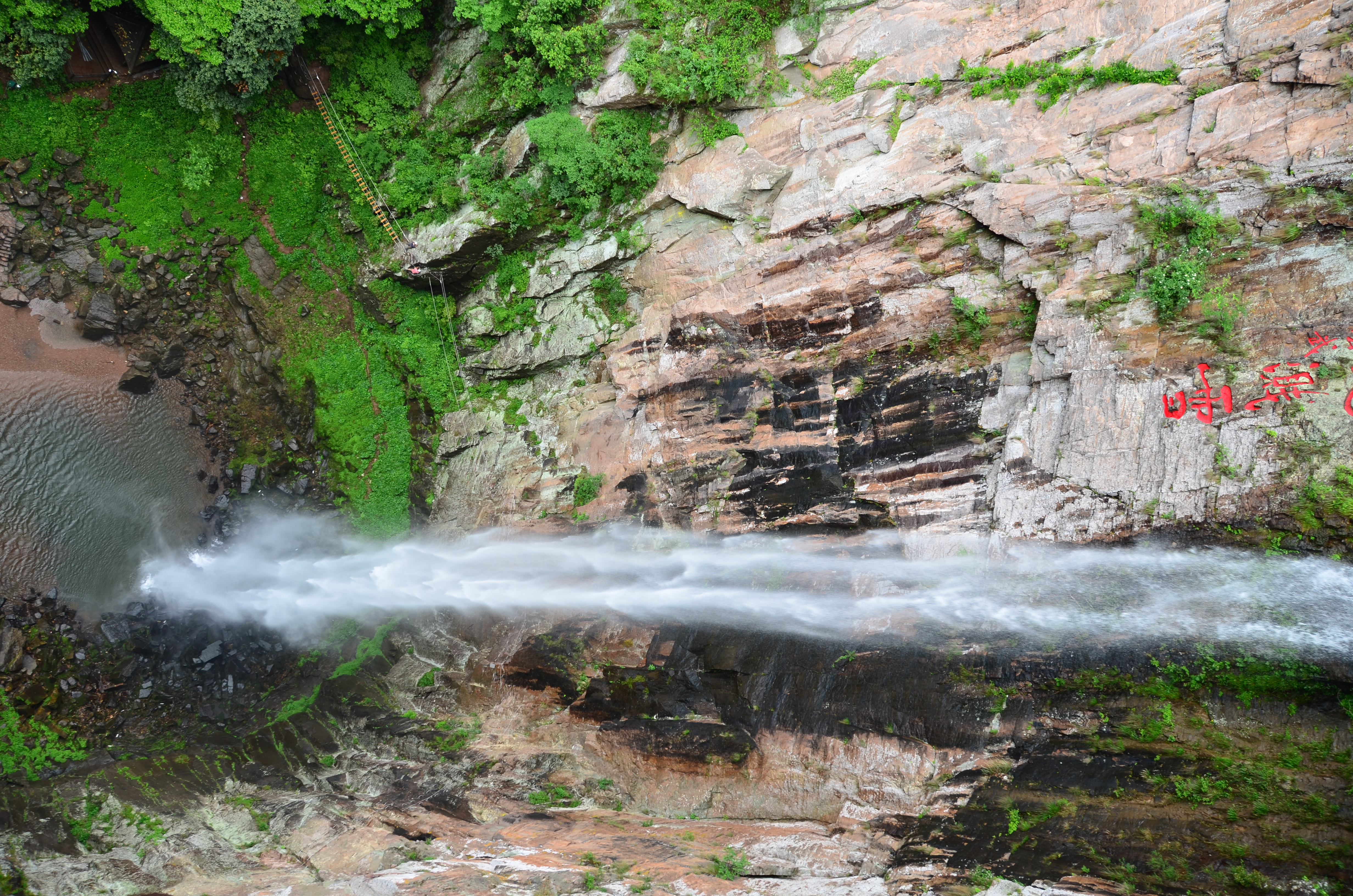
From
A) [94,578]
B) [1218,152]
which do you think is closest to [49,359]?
[94,578]

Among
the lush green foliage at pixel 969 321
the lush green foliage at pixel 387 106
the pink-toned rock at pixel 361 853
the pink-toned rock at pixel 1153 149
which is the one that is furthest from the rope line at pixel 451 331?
the pink-toned rock at pixel 1153 149

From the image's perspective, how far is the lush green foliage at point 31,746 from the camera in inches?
542

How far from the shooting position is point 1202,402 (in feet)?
32.6

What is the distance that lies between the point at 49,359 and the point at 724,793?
1689 cm

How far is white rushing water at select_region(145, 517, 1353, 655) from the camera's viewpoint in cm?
966

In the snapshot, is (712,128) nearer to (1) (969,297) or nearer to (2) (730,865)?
(1) (969,297)

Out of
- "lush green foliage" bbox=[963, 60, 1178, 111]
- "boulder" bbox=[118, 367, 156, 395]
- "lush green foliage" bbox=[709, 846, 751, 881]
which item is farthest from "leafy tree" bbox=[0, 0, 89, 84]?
"lush green foliage" bbox=[709, 846, 751, 881]

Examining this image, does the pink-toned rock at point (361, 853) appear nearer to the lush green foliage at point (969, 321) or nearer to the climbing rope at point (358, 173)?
the climbing rope at point (358, 173)

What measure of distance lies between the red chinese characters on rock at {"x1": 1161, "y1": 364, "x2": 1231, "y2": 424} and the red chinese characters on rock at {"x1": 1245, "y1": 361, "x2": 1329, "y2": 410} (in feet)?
0.82

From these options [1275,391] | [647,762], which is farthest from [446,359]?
[1275,391]

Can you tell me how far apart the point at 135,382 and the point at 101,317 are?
154 cm

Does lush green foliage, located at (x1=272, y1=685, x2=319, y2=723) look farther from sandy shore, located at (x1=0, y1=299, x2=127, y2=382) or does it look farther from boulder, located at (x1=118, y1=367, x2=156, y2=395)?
sandy shore, located at (x1=0, y1=299, x2=127, y2=382)

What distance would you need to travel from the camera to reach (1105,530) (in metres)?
10.4

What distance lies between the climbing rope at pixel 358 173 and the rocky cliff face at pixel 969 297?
151 centimetres
